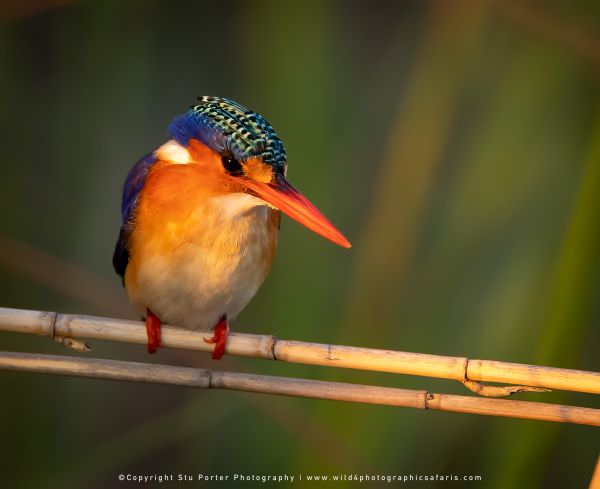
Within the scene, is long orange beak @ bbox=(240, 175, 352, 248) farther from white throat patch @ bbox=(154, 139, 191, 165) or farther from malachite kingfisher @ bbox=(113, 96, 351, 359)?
white throat patch @ bbox=(154, 139, 191, 165)

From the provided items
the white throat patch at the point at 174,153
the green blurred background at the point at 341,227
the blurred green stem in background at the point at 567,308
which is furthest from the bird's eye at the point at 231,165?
the blurred green stem in background at the point at 567,308

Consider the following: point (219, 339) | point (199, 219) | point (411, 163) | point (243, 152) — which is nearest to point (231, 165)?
point (243, 152)

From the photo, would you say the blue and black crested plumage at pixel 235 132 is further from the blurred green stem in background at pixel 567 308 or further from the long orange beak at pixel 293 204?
the blurred green stem in background at pixel 567 308

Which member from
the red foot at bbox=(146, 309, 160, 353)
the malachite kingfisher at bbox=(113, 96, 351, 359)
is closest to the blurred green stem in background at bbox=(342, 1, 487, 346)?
the malachite kingfisher at bbox=(113, 96, 351, 359)

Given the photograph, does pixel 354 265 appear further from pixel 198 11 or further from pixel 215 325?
Answer: pixel 198 11

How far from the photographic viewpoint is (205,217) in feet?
6.42

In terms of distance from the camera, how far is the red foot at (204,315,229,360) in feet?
5.80

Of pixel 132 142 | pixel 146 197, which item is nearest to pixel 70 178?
pixel 132 142

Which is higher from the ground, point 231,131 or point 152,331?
point 231,131

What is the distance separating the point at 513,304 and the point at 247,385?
0.96 metres

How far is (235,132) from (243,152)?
0.05 metres

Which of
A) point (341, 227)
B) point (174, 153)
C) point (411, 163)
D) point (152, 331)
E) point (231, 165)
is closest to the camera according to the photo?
point (152, 331)

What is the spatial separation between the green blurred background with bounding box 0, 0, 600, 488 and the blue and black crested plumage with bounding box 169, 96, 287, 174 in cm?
26

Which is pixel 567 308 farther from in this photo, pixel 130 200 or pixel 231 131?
pixel 130 200
